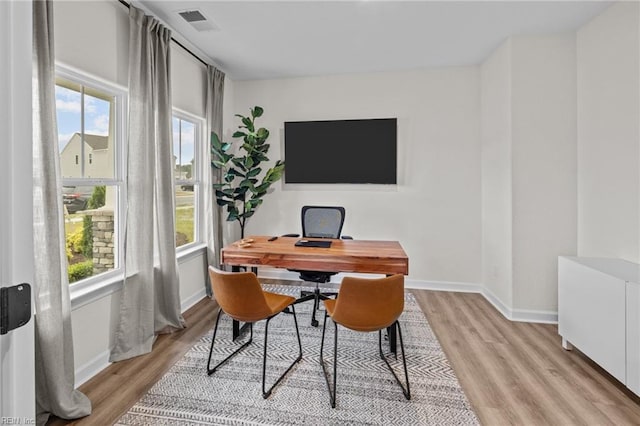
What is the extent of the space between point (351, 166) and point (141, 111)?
2.50 meters

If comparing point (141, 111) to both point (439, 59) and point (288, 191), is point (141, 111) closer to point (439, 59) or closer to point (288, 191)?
point (288, 191)

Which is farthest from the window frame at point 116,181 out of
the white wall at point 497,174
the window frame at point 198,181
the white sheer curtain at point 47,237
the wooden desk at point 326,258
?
the white wall at point 497,174

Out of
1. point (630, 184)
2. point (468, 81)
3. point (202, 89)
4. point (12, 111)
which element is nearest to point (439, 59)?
point (468, 81)

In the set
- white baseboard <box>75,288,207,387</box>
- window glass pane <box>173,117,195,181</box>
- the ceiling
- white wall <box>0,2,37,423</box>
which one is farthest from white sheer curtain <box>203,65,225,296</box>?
white wall <box>0,2,37,423</box>

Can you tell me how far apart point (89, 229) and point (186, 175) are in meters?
1.36

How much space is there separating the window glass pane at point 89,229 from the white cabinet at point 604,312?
3662 mm

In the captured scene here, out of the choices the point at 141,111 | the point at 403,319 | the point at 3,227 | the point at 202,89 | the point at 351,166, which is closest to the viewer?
the point at 3,227

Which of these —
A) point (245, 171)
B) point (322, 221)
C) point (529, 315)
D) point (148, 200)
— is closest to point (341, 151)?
point (322, 221)

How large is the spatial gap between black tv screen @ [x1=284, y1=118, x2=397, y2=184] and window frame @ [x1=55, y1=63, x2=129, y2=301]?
2.11 m

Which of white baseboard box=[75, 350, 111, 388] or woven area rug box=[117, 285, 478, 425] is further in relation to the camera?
white baseboard box=[75, 350, 111, 388]

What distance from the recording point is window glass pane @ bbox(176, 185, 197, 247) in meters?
3.46

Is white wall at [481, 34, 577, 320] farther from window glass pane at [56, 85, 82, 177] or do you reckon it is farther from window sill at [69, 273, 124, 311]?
window glass pane at [56, 85, 82, 177]

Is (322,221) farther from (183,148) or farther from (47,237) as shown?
(47,237)

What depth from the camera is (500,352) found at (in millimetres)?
2518
